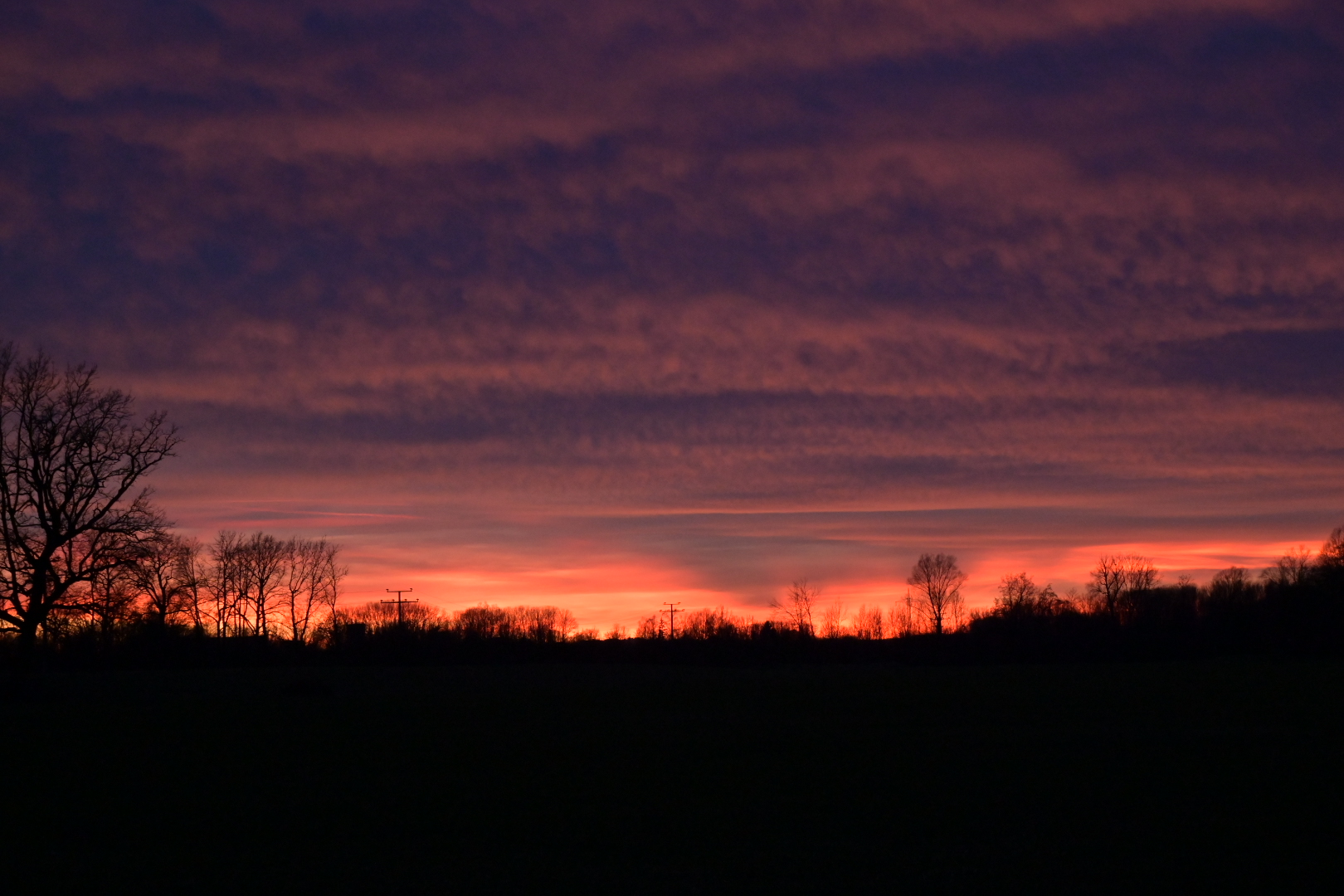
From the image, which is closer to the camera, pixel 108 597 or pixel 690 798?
pixel 690 798

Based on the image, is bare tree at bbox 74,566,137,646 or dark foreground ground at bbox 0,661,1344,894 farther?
bare tree at bbox 74,566,137,646

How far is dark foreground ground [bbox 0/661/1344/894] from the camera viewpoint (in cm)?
1092

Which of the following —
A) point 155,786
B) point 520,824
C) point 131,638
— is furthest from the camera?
point 131,638

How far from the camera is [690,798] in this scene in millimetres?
15547

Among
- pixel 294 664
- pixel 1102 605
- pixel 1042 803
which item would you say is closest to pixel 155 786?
pixel 1042 803

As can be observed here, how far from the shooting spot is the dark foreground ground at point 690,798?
35.8ft

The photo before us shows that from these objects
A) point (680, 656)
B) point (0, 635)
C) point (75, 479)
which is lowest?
point (680, 656)

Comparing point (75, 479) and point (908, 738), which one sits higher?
point (75, 479)

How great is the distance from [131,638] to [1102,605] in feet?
313

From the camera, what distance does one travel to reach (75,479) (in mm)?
40844

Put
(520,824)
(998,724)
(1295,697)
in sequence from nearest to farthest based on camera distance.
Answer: (520,824) < (998,724) < (1295,697)

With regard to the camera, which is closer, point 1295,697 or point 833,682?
point 1295,697

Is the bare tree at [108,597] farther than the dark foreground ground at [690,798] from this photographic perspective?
Yes

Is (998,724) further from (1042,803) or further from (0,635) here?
(0,635)
